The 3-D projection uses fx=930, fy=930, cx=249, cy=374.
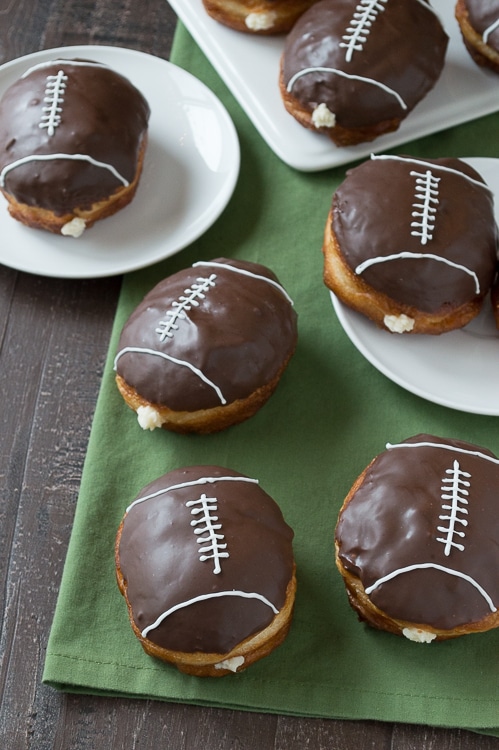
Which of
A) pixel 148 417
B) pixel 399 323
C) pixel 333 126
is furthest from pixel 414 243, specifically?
pixel 148 417

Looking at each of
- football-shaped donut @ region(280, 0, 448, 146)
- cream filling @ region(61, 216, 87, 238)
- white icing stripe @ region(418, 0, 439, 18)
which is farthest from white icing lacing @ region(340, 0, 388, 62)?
cream filling @ region(61, 216, 87, 238)

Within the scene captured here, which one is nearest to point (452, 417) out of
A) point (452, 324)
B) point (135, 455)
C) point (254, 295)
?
point (452, 324)

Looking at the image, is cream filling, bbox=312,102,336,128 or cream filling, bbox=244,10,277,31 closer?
cream filling, bbox=312,102,336,128

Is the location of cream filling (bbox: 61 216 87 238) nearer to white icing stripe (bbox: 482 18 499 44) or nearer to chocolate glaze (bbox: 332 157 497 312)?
chocolate glaze (bbox: 332 157 497 312)

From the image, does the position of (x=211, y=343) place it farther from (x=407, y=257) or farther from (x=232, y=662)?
(x=232, y=662)

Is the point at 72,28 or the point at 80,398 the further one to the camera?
the point at 72,28

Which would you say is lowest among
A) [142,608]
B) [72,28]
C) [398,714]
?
[398,714]

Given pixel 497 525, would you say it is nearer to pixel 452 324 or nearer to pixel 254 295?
pixel 452 324
